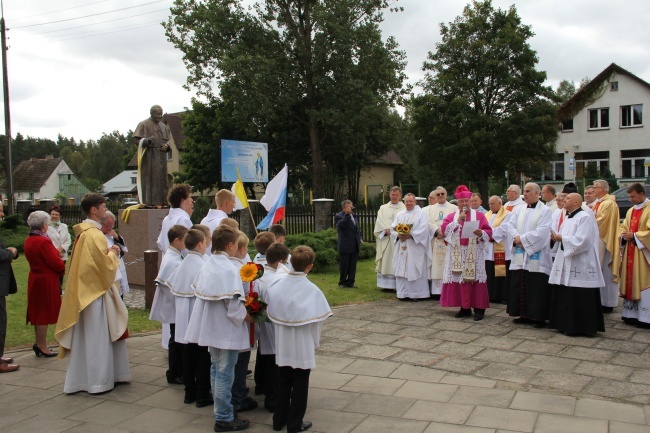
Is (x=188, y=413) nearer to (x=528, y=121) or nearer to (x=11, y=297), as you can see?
(x=11, y=297)

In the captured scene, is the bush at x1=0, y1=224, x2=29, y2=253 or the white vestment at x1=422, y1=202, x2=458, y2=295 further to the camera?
the bush at x1=0, y1=224, x2=29, y2=253

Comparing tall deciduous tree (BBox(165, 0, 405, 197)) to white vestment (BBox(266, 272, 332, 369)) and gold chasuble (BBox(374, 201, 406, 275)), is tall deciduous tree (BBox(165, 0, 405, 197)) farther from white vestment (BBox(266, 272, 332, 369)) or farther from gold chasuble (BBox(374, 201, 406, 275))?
white vestment (BBox(266, 272, 332, 369))

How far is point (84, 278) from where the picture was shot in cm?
540

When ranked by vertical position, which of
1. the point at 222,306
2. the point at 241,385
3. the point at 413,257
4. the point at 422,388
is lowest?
the point at 422,388

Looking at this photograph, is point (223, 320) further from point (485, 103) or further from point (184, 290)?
point (485, 103)

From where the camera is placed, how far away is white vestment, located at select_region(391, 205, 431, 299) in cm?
1035

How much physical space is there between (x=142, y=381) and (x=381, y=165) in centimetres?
4619

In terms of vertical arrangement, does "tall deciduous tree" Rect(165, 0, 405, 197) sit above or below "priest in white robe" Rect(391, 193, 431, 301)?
above

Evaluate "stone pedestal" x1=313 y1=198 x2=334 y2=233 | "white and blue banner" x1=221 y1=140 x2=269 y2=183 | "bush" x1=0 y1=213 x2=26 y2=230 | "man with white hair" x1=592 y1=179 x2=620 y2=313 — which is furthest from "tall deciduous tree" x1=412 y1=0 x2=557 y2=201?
"man with white hair" x1=592 y1=179 x2=620 y2=313

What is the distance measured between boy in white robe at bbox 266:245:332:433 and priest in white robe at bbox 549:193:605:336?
4238 mm

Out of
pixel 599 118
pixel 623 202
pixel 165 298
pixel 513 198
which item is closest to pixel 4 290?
pixel 165 298

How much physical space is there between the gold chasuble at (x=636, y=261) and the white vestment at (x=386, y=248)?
4088 mm

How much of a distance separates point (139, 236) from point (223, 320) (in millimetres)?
7578

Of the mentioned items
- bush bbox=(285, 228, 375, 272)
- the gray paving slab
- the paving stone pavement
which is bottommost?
the paving stone pavement
